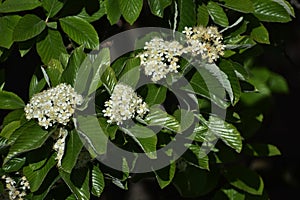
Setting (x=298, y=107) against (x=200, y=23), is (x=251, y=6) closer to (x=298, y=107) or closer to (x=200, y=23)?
(x=200, y=23)

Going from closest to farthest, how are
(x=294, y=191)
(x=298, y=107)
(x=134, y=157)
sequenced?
(x=134, y=157) < (x=294, y=191) < (x=298, y=107)

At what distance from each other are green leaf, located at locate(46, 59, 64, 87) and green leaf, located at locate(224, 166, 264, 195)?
0.79 metres

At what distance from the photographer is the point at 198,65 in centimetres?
165

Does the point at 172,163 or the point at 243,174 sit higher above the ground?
the point at 172,163

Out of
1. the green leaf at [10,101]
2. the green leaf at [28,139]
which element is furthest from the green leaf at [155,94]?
the green leaf at [10,101]

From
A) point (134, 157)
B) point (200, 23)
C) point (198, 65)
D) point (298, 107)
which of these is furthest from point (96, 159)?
point (298, 107)

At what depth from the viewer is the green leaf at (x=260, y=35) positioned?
1.85m

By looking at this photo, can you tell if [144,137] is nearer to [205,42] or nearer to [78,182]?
[78,182]

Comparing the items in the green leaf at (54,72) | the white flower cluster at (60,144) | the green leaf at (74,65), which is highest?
the green leaf at (74,65)

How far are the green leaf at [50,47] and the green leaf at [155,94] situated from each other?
0.92 ft

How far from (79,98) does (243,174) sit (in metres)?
0.84

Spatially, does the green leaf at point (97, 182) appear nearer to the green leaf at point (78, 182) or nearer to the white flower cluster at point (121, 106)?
the green leaf at point (78, 182)

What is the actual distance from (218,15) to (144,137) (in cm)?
44

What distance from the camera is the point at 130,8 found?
165cm
